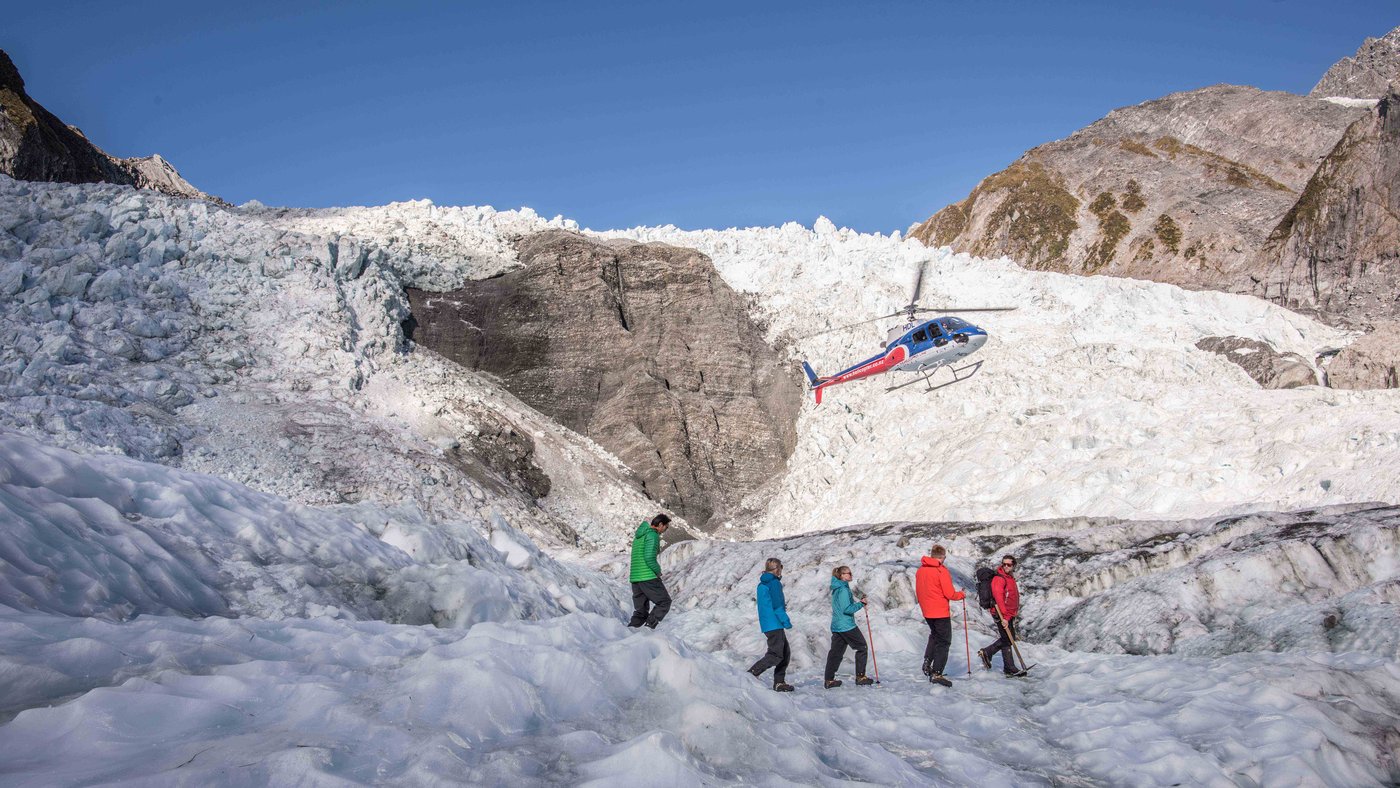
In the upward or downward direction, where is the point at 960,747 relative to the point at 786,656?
downward

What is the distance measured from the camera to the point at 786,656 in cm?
1130

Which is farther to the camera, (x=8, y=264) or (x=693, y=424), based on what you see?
(x=693, y=424)

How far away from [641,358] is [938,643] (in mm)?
35319

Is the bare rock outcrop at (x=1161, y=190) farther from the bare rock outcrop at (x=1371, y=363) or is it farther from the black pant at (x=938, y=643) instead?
the black pant at (x=938, y=643)

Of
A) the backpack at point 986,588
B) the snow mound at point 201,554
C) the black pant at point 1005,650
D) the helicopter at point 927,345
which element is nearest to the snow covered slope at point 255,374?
the helicopter at point 927,345

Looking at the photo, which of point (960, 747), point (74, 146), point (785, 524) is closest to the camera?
point (960, 747)

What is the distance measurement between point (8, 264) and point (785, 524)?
3103cm

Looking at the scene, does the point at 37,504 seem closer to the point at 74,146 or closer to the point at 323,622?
the point at 323,622

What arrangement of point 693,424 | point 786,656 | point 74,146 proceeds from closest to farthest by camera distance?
1. point 786,656
2. point 693,424
3. point 74,146

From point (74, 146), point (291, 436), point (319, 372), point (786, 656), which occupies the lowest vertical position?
point (786, 656)

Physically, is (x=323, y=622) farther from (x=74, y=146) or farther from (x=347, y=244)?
(x=74, y=146)

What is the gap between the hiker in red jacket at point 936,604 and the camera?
12.2 m

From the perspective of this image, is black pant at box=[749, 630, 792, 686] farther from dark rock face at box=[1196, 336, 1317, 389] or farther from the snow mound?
dark rock face at box=[1196, 336, 1317, 389]

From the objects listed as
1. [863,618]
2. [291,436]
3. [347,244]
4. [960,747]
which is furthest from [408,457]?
[960,747]
